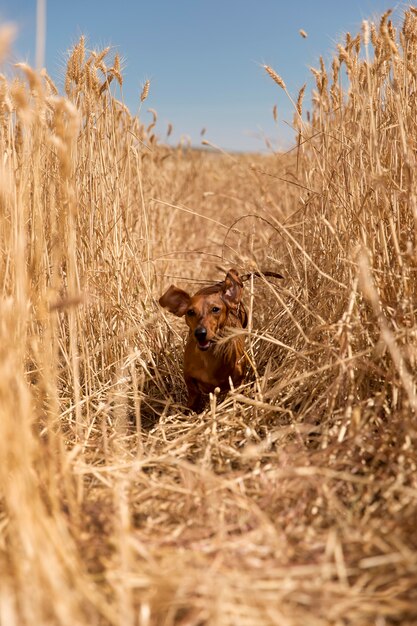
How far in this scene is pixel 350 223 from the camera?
2.60 metres

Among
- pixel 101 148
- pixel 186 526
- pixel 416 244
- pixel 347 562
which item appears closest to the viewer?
pixel 347 562

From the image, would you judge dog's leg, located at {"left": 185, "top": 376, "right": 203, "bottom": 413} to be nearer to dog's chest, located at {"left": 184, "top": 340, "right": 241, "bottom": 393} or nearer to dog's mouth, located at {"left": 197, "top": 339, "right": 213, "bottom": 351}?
dog's chest, located at {"left": 184, "top": 340, "right": 241, "bottom": 393}

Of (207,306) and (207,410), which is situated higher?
(207,306)

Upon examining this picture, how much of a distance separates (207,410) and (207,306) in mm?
532

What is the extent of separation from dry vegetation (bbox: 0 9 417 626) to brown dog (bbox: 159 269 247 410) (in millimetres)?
132

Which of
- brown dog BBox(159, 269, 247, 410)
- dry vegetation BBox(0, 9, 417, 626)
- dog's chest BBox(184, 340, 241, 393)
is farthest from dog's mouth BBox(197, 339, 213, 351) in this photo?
dry vegetation BBox(0, 9, 417, 626)

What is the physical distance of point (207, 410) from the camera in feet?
9.13

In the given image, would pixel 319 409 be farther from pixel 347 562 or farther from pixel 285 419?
pixel 347 562

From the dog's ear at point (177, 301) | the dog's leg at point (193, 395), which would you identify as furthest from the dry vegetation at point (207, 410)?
the dog's ear at point (177, 301)

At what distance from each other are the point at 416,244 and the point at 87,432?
61.1 inches

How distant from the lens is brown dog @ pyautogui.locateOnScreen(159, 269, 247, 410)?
2563 millimetres

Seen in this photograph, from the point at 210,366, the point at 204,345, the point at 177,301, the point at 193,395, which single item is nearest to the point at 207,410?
the point at 193,395

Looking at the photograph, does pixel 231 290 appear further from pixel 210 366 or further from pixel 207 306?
pixel 210 366

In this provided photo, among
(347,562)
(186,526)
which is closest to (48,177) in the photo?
(186,526)
